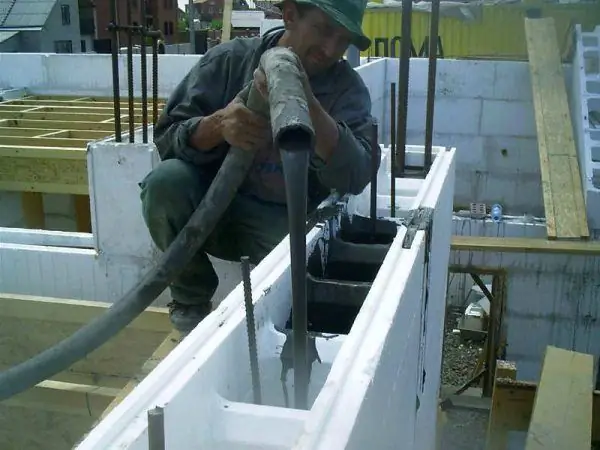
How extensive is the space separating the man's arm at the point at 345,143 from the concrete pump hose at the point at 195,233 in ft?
0.77

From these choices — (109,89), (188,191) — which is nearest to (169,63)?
(109,89)

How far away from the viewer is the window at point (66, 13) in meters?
21.1

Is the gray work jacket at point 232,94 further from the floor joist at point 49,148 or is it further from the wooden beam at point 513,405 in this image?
the floor joist at point 49,148

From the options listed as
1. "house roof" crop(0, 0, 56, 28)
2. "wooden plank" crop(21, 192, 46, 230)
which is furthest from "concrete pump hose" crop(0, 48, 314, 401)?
"house roof" crop(0, 0, 56, 28)

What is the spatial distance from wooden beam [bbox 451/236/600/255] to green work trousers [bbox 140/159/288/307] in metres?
2.51

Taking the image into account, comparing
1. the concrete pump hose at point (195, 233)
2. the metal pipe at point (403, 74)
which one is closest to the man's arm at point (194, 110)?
the concrete pump hose at point (195, 233)

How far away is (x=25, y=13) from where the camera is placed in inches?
795

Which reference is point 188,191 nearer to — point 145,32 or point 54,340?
point 54,340

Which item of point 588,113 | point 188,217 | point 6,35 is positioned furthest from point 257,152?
point 6,35

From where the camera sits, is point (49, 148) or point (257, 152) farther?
point (49, 148)

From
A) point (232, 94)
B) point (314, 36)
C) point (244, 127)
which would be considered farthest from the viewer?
point (232, 94)

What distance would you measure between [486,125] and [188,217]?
6.29m

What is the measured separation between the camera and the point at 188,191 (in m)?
2.68

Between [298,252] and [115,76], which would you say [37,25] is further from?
[298,252]
